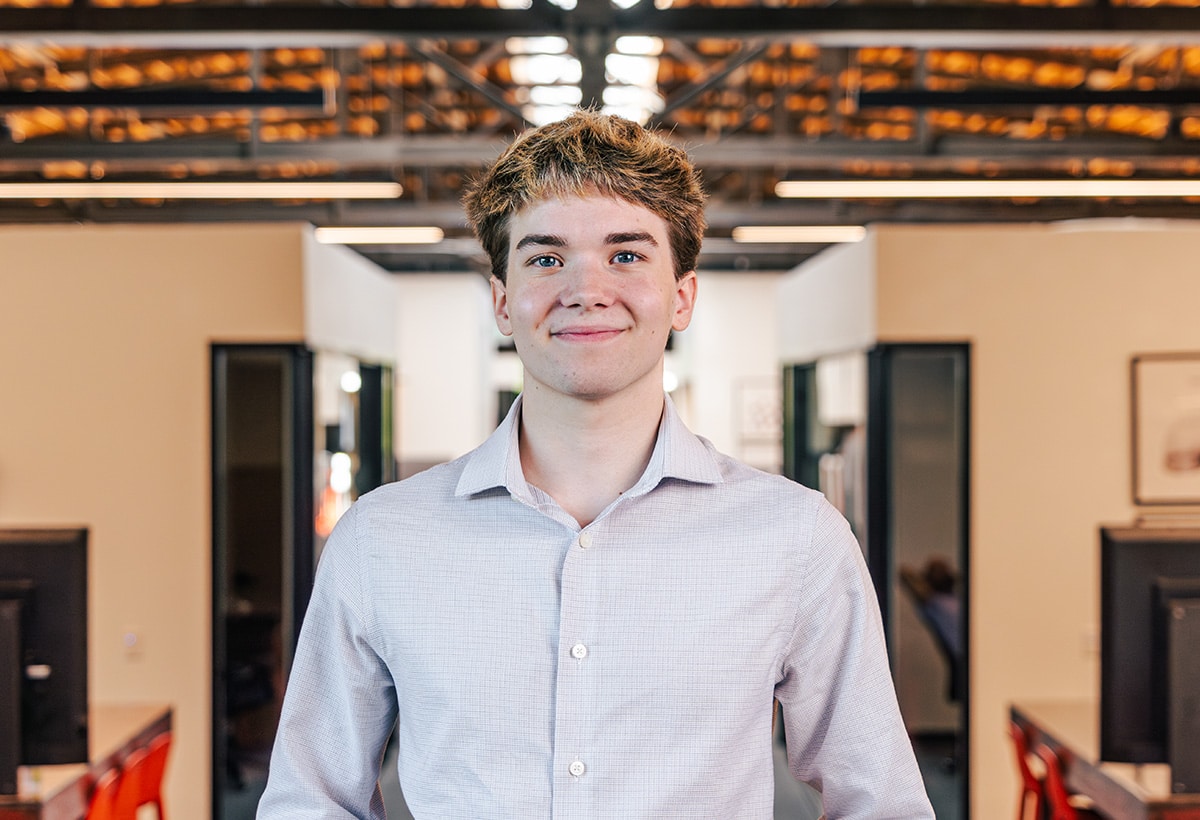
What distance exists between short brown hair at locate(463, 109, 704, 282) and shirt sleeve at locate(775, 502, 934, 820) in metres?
0.48

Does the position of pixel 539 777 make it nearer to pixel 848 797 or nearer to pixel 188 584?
pixel 848 797

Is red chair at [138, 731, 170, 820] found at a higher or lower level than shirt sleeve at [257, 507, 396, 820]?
lower

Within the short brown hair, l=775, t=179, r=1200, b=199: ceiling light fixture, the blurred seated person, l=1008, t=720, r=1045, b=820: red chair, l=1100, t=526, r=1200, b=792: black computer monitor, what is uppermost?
l=775, t=179, r=1200, b=199: ceiling light fixture

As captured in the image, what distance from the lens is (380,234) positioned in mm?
8305

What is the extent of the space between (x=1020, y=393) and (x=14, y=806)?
478 centimetres

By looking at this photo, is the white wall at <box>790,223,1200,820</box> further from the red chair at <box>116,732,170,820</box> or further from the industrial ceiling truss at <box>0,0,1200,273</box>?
the red chair at <box>116,732,170,820</box>

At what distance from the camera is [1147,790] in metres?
3.57

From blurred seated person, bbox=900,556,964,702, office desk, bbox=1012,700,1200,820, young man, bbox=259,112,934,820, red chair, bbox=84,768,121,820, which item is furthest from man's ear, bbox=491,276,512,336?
blurred seated person, bbox=900,556,964,702

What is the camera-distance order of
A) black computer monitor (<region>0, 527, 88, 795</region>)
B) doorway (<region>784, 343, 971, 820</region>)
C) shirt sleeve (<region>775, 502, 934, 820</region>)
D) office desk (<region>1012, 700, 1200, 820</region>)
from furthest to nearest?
doorway (<region>784, 343, 971, 820</region>) < office desk (<region>1012, 700, 1200, 820</region>) < black computer monitor (<region>0, 527, 88, 795</region>) < shirt sleeve (<region>775, 502, 934, 820</region>)

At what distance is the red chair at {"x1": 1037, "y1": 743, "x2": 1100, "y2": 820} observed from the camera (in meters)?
4.16

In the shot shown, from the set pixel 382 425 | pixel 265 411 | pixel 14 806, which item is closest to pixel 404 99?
pixel 382 425

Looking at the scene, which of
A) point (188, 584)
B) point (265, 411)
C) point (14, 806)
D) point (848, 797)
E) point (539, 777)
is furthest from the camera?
point (265, 411)

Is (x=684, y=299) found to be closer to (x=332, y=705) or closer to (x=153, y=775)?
(x=332, y=705)

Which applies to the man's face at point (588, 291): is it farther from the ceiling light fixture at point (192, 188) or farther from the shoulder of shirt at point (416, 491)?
the ceiling light fixture at point (192, 188)
